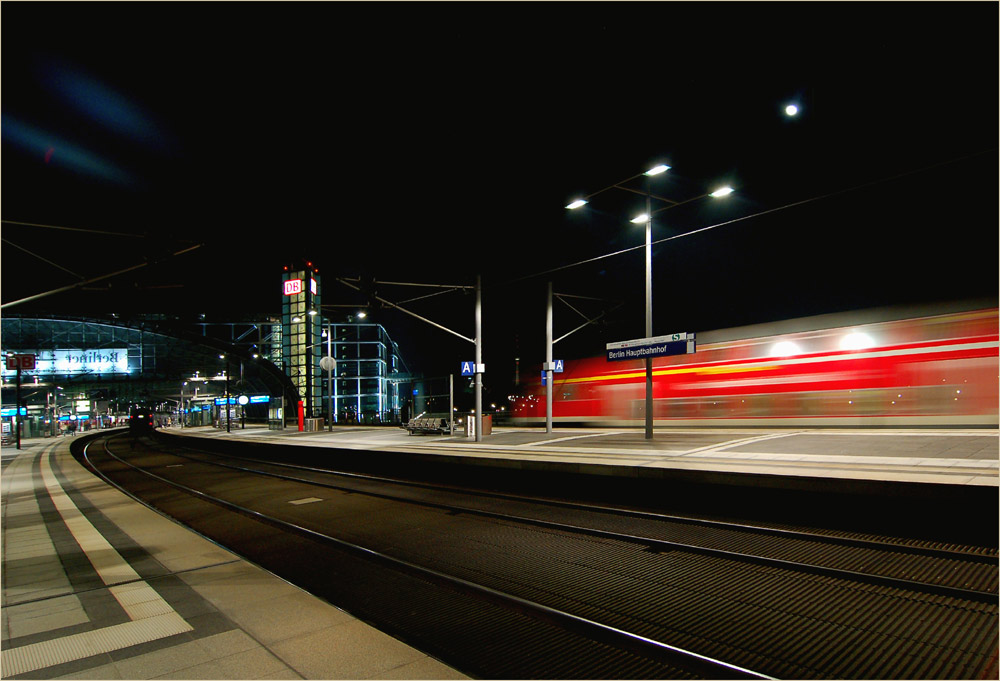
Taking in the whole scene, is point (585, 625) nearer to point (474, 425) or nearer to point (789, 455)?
point (789, 455)

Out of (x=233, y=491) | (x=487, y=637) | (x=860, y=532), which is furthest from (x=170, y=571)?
(x=860, y=532)

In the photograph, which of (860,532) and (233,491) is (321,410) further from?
(860,532)

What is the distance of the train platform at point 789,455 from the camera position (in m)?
8.66

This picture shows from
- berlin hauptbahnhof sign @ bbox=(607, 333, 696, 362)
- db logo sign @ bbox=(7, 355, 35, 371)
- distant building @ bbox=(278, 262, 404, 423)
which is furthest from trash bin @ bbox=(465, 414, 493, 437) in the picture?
distant building @ bbox=(278, 262, 404, 423)

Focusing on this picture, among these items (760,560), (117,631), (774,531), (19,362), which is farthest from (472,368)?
(19,362)

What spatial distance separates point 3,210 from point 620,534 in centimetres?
1338

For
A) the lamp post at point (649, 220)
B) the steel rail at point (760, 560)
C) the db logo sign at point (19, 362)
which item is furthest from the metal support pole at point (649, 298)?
the db logo sign at point (19, 362)

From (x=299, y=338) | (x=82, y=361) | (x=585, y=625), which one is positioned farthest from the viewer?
(x=82, y=361)

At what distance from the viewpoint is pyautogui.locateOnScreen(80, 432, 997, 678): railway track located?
408 cm

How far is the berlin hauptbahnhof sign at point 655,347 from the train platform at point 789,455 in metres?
2.58

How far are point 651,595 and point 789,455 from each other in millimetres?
7543

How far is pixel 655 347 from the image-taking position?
15906 millimetres

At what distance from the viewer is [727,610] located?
503 cm

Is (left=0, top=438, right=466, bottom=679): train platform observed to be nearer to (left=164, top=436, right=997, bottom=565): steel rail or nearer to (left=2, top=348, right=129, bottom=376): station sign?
(left=164, top=436, right=997, bottom=565): steel rail
